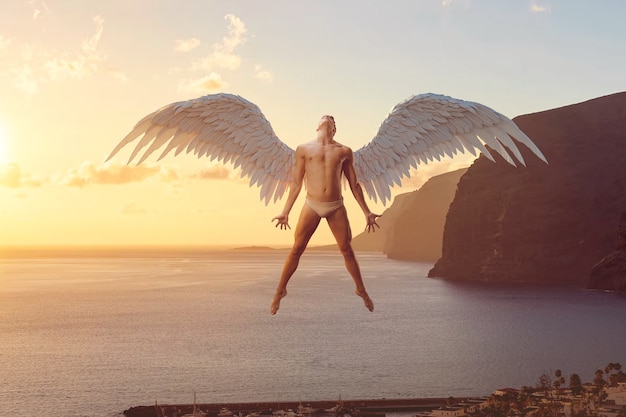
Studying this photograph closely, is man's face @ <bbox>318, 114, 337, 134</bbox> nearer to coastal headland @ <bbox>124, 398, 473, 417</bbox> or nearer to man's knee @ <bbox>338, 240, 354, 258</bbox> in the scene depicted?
man's knee @ <bbox>338, 240, 354, 258</bbox>

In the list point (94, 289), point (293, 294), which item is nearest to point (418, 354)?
point (293, 294)

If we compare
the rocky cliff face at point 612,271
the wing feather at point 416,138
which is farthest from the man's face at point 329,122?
the rocky cliff face at point 612,271

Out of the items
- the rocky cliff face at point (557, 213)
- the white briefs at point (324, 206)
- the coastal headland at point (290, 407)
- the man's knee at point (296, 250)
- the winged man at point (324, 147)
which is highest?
the rocky cliff face at point (557, 213)

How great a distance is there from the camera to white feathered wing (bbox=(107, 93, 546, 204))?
357 inches

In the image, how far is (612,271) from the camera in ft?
572

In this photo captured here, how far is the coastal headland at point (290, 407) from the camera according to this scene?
7088 cm

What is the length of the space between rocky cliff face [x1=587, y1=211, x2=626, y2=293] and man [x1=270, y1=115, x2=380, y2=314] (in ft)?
555

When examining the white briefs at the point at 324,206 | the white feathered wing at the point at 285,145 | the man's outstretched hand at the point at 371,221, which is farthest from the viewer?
the white feathered wing at the point at 285,145

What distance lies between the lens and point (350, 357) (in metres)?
99.4

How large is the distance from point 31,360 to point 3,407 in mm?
24649

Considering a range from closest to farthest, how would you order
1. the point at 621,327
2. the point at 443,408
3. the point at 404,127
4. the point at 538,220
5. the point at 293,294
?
1. the point at 404,127
2. the point at 443,408
3. the point at 621,327
4. the point at 293,294
5. the point at 538,220

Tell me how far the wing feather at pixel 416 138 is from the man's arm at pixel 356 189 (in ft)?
1.31

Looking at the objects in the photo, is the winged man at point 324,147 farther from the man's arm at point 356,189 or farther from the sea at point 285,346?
the sea at point 285,346

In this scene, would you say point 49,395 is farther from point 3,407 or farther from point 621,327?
point 621,327
